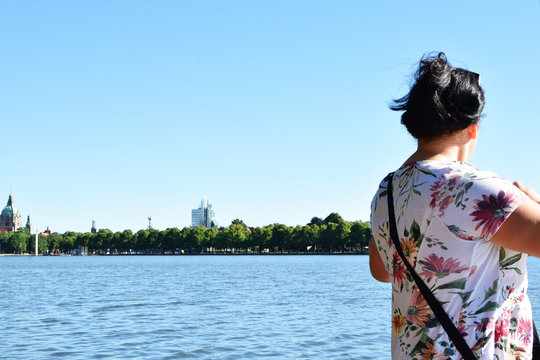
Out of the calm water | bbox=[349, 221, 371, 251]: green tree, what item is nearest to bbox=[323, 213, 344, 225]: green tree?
bbox=[349, 221, 371, 251]: green tree

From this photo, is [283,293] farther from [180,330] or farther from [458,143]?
[458,143]

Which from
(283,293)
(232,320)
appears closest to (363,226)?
(283,293)

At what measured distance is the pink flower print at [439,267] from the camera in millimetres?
1959

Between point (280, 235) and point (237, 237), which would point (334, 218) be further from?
point (237, 237)

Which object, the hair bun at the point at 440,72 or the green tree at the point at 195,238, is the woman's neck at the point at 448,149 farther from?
the green tree at the point at 195,238

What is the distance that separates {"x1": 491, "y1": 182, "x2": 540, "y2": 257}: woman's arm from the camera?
184 centimetres

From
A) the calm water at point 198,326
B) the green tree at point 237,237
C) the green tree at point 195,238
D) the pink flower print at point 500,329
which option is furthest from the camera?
the green tree at point 195,238

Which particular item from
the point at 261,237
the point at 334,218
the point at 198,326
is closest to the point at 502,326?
the point at 198,326

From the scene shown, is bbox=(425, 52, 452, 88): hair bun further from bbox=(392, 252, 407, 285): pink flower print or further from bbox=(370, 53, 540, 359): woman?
bbox=(392, 252, 407, 285): pink flower print

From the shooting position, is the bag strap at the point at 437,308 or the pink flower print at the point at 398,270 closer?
the bag strap at the point at 437,308

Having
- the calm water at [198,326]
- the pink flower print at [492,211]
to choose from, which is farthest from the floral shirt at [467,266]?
the calm water at [198,326]

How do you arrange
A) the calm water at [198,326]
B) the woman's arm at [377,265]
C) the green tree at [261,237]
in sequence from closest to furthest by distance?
the woman's arm at [377,265]
the calm water at [198,326]
the green tree at [261,237]

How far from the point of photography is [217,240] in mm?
146500

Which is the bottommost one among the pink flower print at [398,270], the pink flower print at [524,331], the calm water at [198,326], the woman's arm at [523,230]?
the calm water at [198,326]
